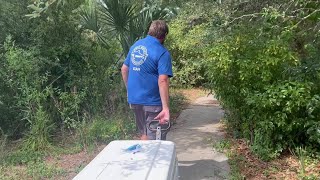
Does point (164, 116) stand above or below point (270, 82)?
below

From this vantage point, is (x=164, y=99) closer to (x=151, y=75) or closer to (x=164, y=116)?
(x=164, y=116)

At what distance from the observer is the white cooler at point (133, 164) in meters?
2.75

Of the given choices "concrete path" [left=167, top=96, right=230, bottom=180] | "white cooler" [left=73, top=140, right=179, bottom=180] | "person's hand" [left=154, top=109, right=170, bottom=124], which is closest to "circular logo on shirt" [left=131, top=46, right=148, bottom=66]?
"person's hand" [left=154, top=109, right=170, bottom=124]

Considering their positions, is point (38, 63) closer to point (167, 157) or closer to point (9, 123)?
point (9, 123)

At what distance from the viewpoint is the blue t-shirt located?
4.16 meters

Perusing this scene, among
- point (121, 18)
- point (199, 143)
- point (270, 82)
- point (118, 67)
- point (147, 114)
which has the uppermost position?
point (121, 18)

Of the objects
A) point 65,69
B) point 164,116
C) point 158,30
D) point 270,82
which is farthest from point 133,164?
point 65,69

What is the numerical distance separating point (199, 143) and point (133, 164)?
12.6ft

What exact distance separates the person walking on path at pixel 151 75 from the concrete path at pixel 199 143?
112 cm

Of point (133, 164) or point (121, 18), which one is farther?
point (121, 18)

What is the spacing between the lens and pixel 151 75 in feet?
13.9

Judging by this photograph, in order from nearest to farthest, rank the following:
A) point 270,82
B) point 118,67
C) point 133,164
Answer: point 133,164
point 270,82
point 118,67

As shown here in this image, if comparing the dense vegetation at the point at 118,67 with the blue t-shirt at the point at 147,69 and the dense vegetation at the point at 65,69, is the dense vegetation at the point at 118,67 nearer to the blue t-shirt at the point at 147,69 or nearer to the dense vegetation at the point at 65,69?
A: the dense vegetation at the point at 65,69

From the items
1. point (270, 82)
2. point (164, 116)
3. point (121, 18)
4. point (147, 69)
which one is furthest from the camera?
point (121, 18)
